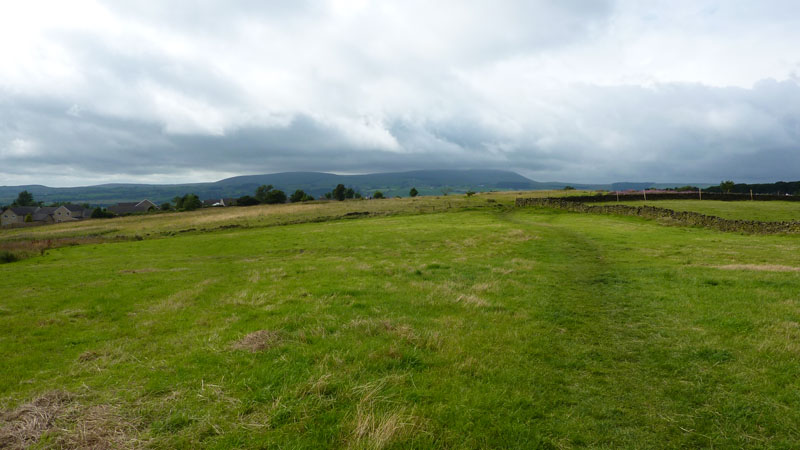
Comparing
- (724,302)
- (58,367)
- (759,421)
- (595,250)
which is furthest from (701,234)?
(58,367)

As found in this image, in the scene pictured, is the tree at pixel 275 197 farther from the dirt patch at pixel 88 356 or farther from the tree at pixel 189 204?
the dirt patch at pixel 88 356

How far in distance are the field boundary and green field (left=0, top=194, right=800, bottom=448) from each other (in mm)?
21284

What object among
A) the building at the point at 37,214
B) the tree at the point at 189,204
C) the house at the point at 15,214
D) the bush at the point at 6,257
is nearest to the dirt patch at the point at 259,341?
the bush at the point at 6,257

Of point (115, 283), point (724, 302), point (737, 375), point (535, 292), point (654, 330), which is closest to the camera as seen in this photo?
point (737, 375)

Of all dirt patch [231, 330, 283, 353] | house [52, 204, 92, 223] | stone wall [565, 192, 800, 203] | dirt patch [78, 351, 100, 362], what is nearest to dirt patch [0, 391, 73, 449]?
dirt patch [78, 351, 100, 362]

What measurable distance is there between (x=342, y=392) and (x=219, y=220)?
2758 inches

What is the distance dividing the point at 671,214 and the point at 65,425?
55.2m

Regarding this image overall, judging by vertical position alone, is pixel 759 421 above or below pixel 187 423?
below

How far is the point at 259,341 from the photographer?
9.55 meters

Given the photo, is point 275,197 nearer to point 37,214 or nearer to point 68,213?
point 68,213

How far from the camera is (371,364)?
8.23 m

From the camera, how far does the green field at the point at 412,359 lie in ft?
20.1

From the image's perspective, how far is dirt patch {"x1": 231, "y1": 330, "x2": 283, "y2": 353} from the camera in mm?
9250

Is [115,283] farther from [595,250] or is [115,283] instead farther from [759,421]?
[595,250]
